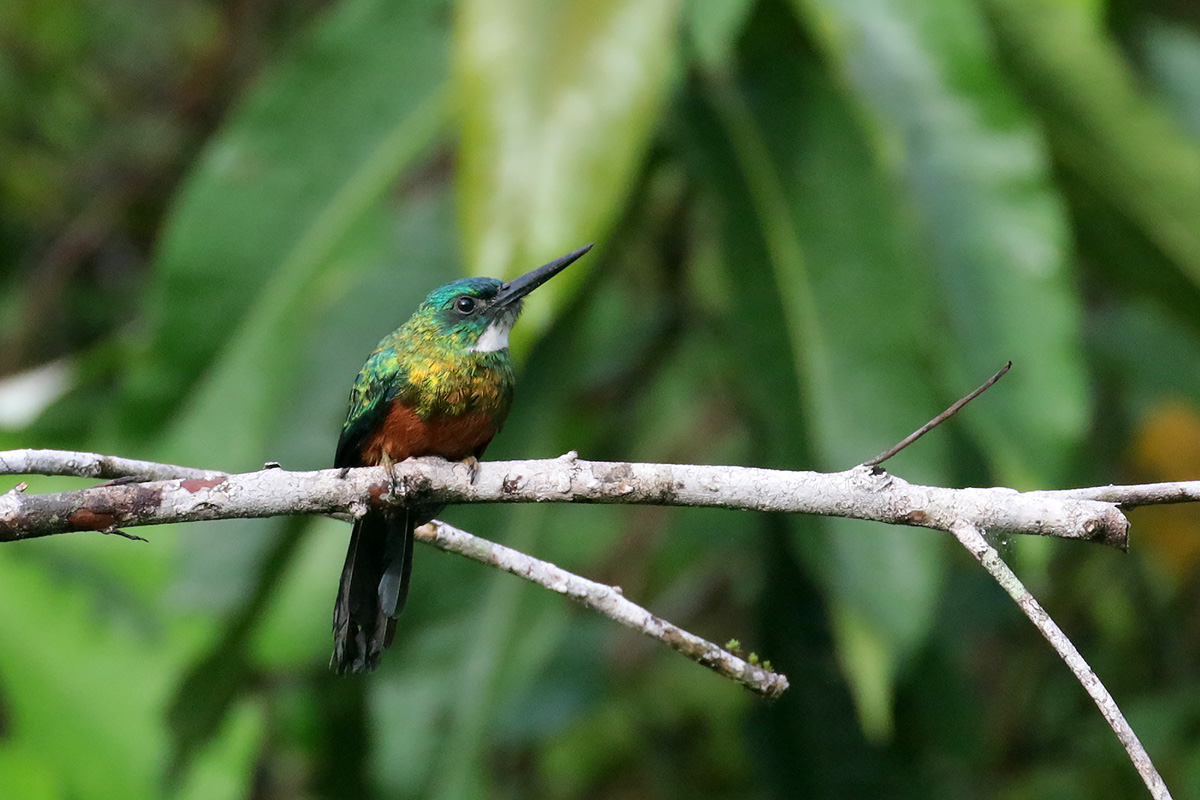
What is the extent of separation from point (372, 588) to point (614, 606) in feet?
1.36

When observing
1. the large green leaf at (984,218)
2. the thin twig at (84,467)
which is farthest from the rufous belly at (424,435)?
the large green leaf at (984,218)

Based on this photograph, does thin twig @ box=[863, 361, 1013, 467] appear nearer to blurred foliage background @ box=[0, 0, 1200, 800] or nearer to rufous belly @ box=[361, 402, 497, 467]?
rufous belly @ box=[361, 402, 497, 467]

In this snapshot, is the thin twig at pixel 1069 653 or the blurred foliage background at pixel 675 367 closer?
the thin twig at pixel 1069 653

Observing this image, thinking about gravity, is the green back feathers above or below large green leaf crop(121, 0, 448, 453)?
below

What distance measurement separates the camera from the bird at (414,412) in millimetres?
1597

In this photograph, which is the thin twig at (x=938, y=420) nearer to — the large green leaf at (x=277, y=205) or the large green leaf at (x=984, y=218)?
the large green leaf at (x=984, y=218)

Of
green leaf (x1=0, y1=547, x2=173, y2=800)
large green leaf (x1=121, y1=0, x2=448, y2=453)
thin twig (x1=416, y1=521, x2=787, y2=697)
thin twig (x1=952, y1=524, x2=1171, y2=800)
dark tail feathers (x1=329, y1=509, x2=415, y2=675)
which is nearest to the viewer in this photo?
thin twig (x1=952, y1=524, x2=1171, y2=800)

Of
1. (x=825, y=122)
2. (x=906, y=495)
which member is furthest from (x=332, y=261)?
(x=906, y=495)

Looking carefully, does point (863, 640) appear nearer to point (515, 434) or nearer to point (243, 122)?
point (515, 434)

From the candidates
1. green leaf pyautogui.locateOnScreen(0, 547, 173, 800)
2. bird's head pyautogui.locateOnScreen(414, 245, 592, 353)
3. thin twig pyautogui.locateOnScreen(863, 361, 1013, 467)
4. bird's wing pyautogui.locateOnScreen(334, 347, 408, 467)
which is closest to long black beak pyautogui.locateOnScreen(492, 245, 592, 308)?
bird's head pyautogui.locateOnScreen(414, 245, 592, 353)

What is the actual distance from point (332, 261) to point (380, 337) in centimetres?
32

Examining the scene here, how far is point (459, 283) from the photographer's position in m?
2.21

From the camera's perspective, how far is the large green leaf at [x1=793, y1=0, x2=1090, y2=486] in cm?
264

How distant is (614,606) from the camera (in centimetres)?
138
